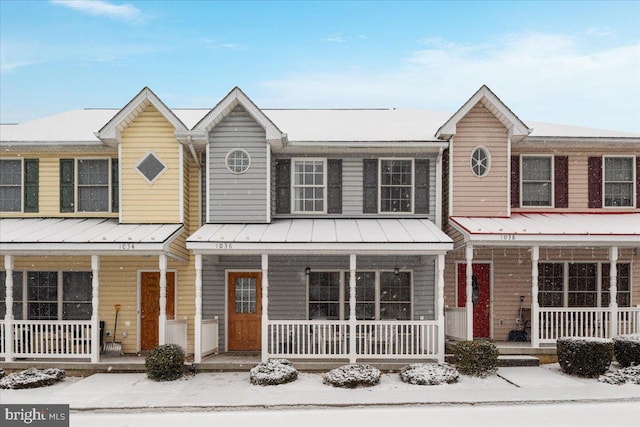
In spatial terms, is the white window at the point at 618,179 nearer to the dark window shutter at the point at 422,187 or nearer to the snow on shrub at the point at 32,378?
the dark window shutter at the point at 422,187

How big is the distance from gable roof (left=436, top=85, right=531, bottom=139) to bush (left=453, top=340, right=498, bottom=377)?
578 centimetres

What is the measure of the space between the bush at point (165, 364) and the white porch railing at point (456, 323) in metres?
7.11

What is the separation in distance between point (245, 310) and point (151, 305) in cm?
264

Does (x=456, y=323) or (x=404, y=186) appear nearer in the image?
(x=456, y=323)

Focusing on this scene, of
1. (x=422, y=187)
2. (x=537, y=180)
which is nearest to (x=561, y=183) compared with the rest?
(x=537, y=180)

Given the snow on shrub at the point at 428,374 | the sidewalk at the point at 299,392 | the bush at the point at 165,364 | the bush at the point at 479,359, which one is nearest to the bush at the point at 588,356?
the sidewalk at the point at 299,392

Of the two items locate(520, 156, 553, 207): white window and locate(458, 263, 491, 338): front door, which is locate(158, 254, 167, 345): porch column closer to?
locate(458, 263, 491, 338): front door

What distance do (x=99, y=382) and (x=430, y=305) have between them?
28.7ft

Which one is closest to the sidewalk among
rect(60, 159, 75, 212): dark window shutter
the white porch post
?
the white porch post

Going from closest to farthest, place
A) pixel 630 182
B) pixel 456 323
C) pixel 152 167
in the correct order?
1. pixel 456 323
2. pixel 152 167
3. pixel 630 182

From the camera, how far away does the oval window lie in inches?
670

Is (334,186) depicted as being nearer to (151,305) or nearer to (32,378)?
(151,305)

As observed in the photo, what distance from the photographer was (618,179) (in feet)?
58.9

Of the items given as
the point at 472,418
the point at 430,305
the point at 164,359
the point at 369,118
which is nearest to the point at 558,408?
the point at 472,418
